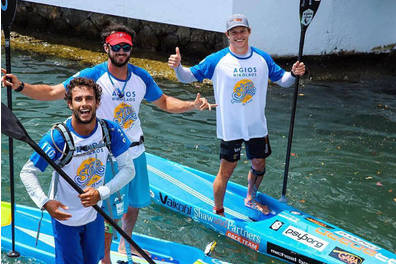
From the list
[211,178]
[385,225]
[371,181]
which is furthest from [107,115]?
[371,181]

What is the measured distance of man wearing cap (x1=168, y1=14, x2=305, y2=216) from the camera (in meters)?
5.49

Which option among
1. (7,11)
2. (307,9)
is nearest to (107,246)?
(7,11)

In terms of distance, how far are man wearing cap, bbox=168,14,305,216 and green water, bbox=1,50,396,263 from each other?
1157 millimetres

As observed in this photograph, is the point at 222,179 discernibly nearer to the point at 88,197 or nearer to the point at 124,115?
the point at 124,115

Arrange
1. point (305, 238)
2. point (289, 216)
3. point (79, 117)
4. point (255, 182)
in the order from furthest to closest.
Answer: point (255, 182), point (289, 216), point (305, 238), point (79, 117)

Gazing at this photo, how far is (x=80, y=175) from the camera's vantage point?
144 inches

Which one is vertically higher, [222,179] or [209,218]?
[222,179]

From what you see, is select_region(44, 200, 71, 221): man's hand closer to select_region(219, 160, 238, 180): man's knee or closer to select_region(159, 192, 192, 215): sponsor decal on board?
select_region(219, 160, 238, 180): man's knee

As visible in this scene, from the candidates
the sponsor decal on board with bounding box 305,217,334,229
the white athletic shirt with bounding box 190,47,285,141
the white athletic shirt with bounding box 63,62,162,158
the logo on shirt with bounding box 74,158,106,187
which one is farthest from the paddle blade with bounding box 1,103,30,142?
the sponsor decal on board with bounding box 305,217,334,229

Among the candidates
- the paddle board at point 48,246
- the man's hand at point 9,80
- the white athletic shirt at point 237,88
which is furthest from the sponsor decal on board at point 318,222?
the man's hand at point 9,80

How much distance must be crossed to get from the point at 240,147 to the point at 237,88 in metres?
0.71

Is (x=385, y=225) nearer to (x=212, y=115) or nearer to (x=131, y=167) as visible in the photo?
(x=131, y=167)

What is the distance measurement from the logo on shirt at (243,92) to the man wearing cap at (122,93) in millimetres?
856

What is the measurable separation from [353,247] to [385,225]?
1249 millimetres
